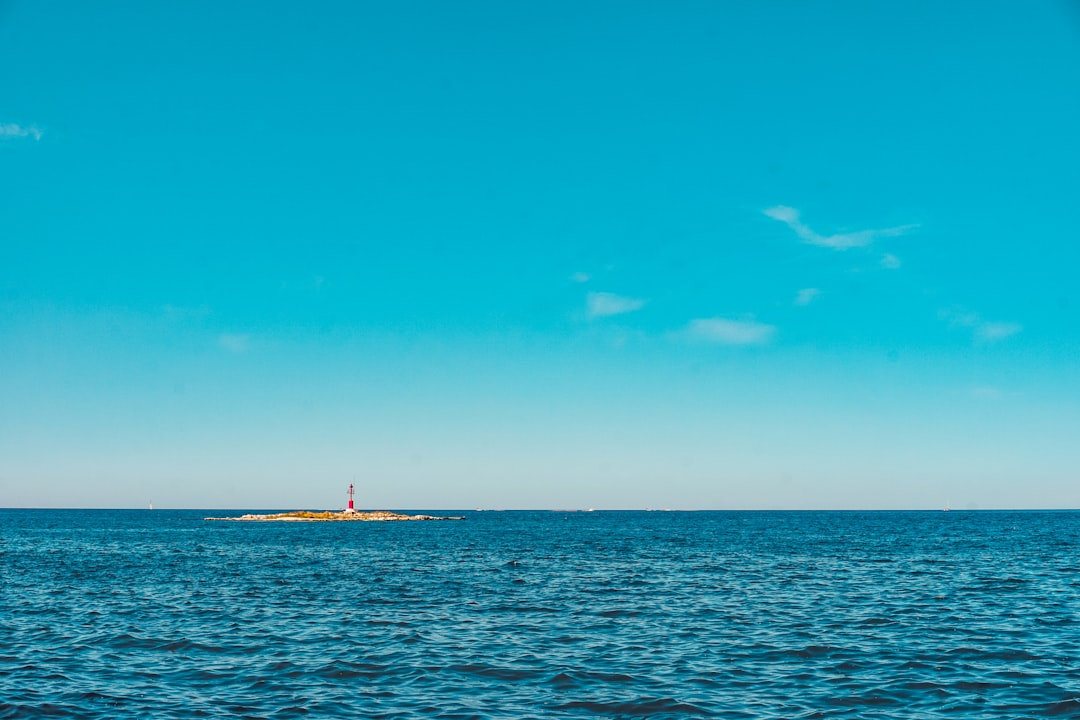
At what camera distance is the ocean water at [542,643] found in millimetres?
17391

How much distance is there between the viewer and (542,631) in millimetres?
25328

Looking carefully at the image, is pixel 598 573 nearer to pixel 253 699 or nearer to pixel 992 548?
pixel 253 699

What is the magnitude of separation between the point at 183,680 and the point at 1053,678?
842 inches

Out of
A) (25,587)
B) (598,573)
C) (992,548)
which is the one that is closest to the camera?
(25,587)

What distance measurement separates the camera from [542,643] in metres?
23.4

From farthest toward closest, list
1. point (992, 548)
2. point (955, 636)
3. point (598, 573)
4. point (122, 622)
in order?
point (992, 548)
point (598, 573)
point (122, 622)
point (955, 636)

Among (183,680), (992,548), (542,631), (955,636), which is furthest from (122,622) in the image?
(992,548)

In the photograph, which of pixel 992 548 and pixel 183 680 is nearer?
pixel 183 680

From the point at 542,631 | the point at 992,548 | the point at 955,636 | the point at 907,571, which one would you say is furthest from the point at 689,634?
the point at 992,548

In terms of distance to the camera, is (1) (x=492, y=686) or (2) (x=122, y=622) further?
(2) (x=122, y=622)

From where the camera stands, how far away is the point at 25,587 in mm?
37469

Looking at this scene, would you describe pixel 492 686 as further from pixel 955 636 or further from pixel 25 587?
pixel 25 587

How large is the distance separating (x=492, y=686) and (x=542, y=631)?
22.2 ft

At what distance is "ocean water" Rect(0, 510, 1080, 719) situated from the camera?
1739 cm
